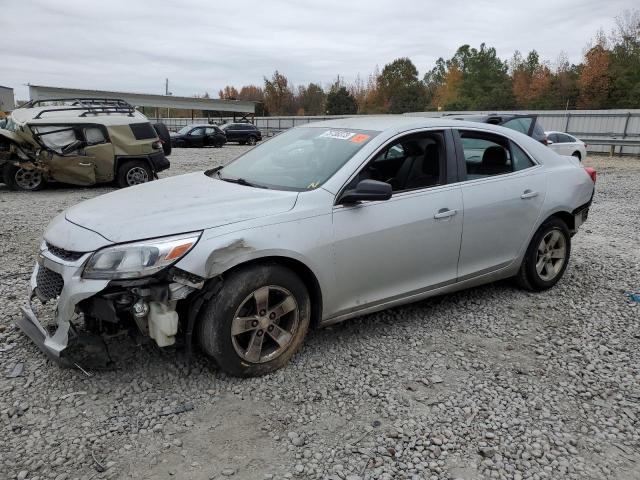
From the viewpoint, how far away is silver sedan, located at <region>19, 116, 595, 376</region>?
9.37 ft

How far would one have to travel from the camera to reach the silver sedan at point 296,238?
2855mm

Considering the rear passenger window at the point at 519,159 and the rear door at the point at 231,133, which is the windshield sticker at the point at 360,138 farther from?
the rear door at the point at 231,133

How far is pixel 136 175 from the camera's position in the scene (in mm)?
11680

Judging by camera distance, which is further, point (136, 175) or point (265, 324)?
point (136, 175)

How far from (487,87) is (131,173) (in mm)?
57915

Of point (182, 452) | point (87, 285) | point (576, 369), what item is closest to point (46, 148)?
point (87, 285)

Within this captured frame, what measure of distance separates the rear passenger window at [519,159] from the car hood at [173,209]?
7.45 feet

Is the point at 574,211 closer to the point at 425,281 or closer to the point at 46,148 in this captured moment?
the point at 425,281

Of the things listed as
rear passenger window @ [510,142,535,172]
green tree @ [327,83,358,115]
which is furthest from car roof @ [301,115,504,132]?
green tree @ [327,83,358,115]

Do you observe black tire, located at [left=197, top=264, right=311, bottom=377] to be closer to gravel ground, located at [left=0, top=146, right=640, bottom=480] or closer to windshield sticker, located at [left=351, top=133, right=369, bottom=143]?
gravel ground, located at [left=0, top=146, right=640, bottom=480]

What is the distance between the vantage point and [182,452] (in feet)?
8.41

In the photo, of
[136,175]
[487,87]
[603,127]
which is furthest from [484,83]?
[136,175]

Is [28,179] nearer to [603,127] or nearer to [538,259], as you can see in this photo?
[538,259]

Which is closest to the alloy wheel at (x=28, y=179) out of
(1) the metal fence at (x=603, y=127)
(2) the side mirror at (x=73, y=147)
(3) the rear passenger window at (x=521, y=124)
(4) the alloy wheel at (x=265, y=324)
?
(2) the side mirror at (x=73, y=147)
